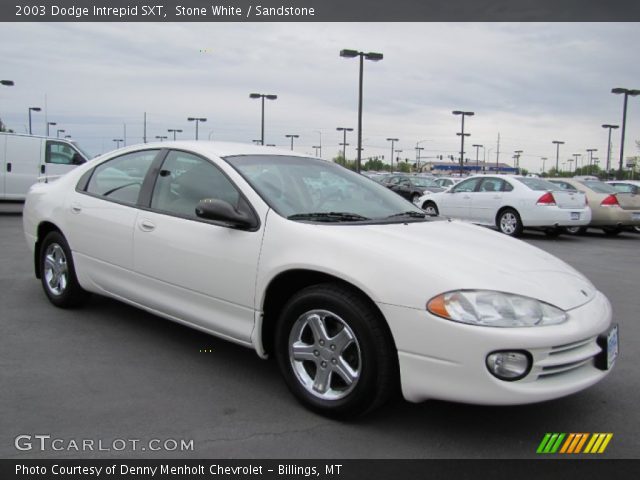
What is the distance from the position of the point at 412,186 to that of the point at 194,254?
2376 cm

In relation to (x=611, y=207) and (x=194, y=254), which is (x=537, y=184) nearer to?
(x=611, y=207)

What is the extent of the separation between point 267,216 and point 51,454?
5.37ft

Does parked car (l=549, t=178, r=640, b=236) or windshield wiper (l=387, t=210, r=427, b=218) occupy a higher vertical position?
windshield wiper (l=387, t=210, r=427, b=218)

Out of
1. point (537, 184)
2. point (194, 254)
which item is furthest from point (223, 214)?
point (537, 184)

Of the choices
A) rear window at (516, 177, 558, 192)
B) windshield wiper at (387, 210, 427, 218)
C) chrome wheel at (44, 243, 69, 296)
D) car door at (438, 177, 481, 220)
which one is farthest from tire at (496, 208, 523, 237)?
chrome wheel at (44, 243, 69, 296)

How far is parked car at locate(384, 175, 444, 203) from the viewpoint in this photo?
2603cm

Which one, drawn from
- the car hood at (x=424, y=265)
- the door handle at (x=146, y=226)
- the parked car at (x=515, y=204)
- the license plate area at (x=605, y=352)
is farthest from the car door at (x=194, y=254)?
the parked car at (x=515, y=204)

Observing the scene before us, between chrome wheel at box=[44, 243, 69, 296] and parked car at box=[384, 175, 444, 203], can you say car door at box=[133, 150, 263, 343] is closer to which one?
chrome wheel at box=[44, 243, 69, 296]

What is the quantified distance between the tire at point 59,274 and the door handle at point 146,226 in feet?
3.66

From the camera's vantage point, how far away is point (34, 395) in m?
3.32

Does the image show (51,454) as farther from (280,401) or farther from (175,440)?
(280,401)

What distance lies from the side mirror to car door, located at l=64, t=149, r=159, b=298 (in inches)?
40.3

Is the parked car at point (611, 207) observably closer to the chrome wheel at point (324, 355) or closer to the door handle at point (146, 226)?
the door handle at point (146, 226)

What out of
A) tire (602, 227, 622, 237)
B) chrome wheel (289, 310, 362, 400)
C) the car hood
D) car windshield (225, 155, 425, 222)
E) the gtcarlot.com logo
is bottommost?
the gtcarlot.com logo
